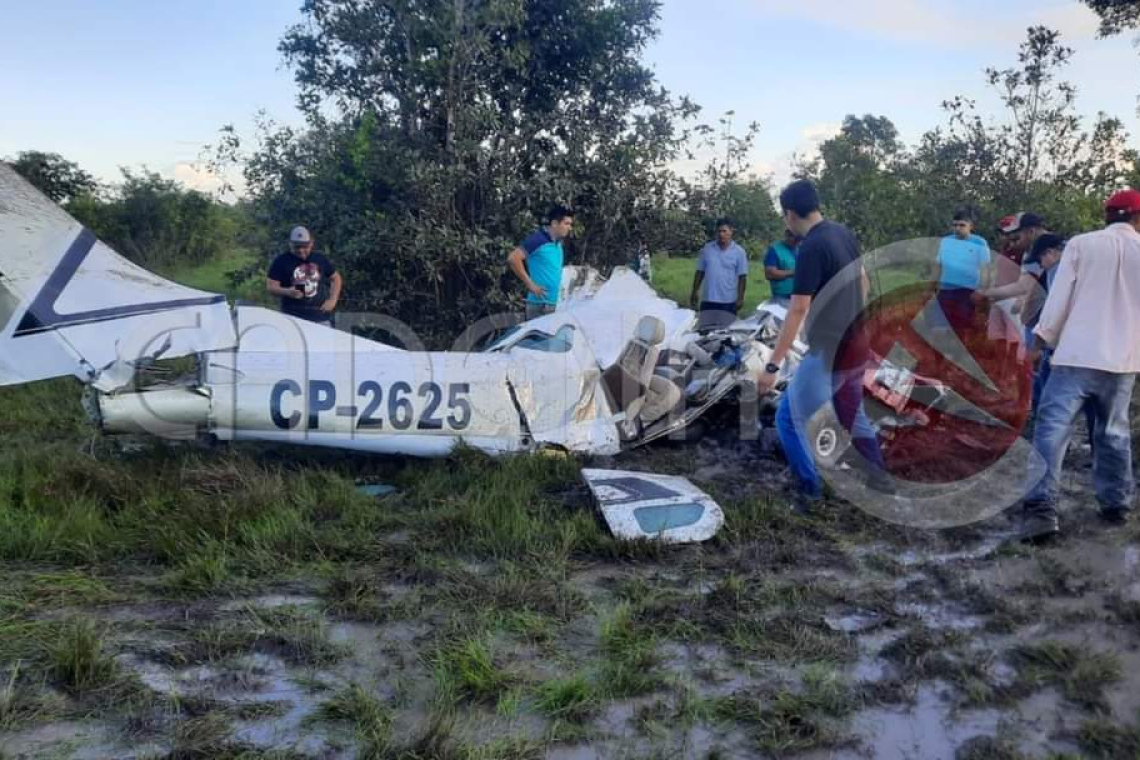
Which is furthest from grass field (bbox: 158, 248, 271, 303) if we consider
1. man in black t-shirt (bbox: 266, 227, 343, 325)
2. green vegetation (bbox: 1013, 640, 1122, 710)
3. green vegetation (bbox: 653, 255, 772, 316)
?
green vegetation (bbox: 1013, 640, 1122, 710)

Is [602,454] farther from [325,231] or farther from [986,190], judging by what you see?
[986,190]

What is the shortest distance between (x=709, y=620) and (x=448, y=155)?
6713 millimetres

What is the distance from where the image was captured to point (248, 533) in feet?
12.7

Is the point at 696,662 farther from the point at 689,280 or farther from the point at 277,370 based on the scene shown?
the point at 689,280

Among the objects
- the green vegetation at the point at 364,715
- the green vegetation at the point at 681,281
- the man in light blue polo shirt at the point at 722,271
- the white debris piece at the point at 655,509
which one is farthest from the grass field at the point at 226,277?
the green vegetation at the point at 364,715

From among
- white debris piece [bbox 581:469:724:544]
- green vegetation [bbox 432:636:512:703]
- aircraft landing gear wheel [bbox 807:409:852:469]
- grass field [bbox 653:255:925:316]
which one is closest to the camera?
green vegetation [bbox 432:636:512:703]

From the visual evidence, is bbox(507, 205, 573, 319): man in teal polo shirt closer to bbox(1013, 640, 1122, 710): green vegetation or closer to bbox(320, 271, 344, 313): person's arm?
bbox(320, 271, 344, 313): person's arm

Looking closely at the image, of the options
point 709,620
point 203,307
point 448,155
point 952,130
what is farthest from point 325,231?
point 952,130

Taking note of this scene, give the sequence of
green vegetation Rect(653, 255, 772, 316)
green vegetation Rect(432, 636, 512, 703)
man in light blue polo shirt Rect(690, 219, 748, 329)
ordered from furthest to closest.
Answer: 1. green vegetation Rect(653, 255, 772, 316)
2. man in light blue polo shirt Rect(690, 219, 748, 329)
3. green vegetation Rect(432, 636, 512, 703)

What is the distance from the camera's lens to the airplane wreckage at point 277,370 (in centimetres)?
454

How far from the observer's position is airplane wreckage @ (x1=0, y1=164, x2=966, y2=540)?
14.9ft

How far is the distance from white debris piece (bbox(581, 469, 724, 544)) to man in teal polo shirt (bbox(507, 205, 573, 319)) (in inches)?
96.7

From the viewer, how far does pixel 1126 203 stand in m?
4.12

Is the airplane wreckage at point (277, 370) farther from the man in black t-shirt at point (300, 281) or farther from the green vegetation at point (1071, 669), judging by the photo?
the man in black t-shirt at point (300, 281)
